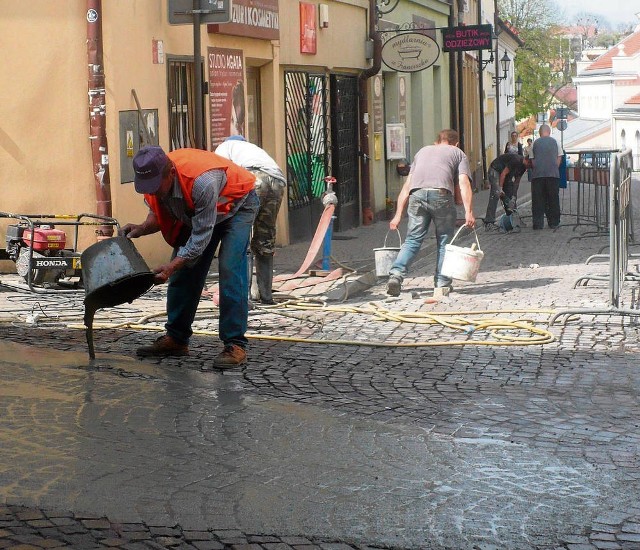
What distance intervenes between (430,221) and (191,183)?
16.2 feet

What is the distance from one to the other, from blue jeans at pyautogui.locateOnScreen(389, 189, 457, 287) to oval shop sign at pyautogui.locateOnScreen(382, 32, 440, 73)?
9.47m

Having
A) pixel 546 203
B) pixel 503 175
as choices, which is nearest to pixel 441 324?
pixel 546 203

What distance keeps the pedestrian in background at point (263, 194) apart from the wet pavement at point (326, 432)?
0.40 m

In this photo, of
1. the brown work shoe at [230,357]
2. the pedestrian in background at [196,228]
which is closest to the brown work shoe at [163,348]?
the pedestrian in background at [196,228]

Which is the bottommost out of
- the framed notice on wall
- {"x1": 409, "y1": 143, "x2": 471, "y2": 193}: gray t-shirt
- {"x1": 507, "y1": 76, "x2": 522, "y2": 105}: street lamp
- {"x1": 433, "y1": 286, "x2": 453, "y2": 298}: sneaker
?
{"x1": 433, "y1": 286, "x2": 453, "y2": 298}: sneaker

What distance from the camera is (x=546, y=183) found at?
21.3 metres

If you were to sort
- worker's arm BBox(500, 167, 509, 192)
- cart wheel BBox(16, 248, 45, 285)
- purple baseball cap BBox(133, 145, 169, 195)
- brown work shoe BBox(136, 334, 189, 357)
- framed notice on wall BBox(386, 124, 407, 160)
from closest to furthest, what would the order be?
purple baseball cap BBox(133, 145, 169, 195) → brown work shoe BBox(136, 334, 189, 357) → cart wheel BBox(16, 248, 45, 285) → worker's arm BBox(500, 167, 509, 192) → framed notice on wall BBox(386, 124, 407, 160)

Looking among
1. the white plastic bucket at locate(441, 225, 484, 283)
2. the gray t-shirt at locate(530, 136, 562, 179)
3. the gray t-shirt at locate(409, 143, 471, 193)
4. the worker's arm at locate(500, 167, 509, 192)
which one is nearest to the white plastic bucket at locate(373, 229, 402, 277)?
the gray t-shirt at locate(409, 143, 471, 193)

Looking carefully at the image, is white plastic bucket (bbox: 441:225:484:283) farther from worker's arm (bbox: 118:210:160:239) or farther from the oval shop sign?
the oval shop sign

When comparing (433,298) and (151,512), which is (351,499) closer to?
(151,512)

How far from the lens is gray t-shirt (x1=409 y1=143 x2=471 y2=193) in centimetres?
1247

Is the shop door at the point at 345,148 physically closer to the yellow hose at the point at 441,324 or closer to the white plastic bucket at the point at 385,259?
the white plastic bucket at the point at 385,259

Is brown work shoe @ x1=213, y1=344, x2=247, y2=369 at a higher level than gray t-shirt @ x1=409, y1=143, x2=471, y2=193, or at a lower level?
lower

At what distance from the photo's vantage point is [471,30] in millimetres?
25984
